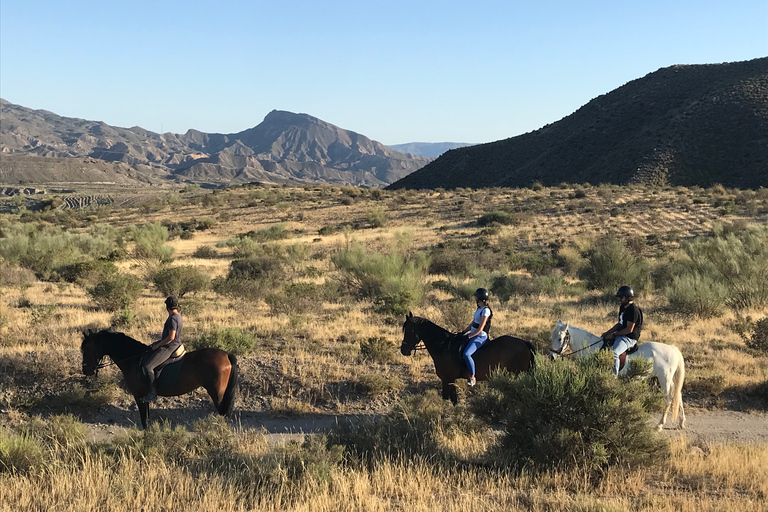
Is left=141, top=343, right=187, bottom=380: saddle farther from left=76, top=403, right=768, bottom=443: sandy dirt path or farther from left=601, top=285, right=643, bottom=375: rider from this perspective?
left=601, top=285, right=643, bottom=375: rider

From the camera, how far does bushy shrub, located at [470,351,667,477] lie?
18.4 feet

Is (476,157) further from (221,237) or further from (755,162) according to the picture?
(221,237)

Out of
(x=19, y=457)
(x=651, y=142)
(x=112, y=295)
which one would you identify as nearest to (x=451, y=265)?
(x=112, y=295)

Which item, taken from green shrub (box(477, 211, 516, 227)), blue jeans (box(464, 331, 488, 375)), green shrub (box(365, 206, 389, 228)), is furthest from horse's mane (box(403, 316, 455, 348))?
green shrub (box(365, 206, 389, 228))

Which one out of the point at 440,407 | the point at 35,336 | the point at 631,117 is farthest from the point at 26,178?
the point at 440,407

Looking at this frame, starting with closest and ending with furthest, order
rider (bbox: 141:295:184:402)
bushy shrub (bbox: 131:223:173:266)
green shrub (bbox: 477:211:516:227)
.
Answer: rider (bbox: 141:295:184:402) < bushy shrub (bbox: 131:223:173:266) < green shrub (bbox: 477:211:516:227)

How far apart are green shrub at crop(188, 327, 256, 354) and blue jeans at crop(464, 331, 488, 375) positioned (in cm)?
478

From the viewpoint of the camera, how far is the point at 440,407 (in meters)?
7.65

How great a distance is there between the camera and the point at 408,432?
6598 millimetres

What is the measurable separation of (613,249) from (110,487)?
19.1 metres

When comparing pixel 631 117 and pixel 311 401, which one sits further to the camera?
pixel 631 117

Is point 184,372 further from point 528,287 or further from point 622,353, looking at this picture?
point 528,287

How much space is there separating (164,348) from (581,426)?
5562 millimetres

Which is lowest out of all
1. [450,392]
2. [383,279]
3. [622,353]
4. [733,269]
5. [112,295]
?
[450,392]
